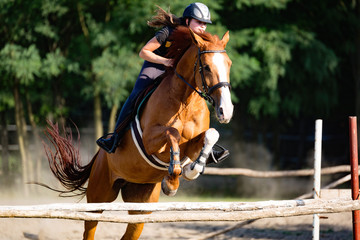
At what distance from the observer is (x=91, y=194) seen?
20.5 feet

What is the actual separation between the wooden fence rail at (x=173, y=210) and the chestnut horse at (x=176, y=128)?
1.36 feet

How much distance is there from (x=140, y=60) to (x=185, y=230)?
4.81 m

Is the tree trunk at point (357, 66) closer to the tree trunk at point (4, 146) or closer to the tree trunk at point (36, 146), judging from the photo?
the tree trunk at point (36, 146)

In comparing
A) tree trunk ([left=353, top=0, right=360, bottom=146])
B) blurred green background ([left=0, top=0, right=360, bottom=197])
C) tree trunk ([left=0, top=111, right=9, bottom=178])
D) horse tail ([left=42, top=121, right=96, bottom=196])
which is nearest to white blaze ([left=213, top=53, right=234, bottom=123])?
horse tail ([left=42, top=121, right=96, bottom=196])

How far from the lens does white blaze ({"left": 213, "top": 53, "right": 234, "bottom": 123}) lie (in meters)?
4.52

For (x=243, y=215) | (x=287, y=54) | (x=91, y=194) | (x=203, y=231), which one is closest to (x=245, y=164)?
(x=287, y=54)

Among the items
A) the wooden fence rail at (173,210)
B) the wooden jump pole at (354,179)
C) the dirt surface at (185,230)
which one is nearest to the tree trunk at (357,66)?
the dirt surface at (185,230)

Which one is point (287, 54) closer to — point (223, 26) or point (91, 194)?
point (223, 26)

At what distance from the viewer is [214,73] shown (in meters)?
4.70

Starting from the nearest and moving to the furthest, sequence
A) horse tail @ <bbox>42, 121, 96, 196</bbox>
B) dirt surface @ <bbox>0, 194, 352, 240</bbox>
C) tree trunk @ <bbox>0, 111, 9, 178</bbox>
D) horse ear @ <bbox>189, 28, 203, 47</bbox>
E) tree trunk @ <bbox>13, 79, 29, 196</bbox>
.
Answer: horse ear @ <bbox>189, 28, 203, 47</bbox> < horse tail @ <bbox>42, 121, 96, 196</bbox> < dirt surface @ <bbox>0, 194, 352, 240</bbox> < tree trunk @ <bbox>13, 79, 29, 196</bbox> < tree trunk @ <bbox>0, 111, 9, 178</bbox>

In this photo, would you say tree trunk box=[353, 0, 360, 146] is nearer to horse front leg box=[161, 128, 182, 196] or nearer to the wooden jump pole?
the wooden jump pole

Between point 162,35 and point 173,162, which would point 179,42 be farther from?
point 173,162

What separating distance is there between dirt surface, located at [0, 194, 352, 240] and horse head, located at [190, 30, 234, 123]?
147 inches

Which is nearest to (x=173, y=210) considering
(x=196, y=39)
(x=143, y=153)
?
(x=143, y=153)
